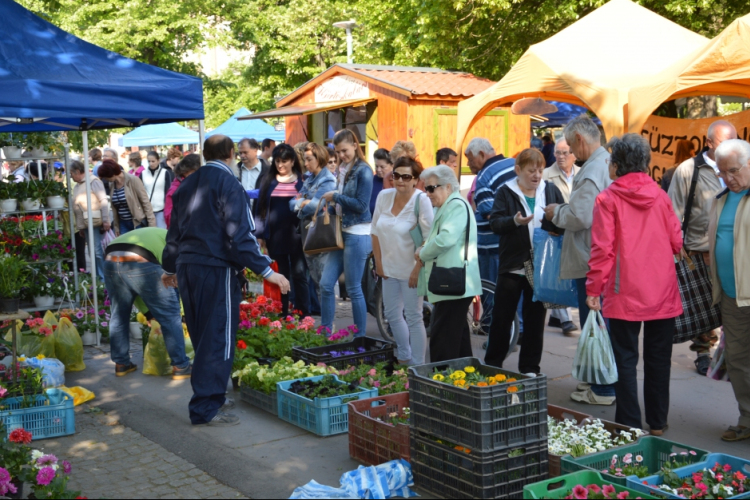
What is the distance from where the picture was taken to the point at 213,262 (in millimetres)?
5367

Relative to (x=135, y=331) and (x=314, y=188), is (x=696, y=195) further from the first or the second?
(x=135, y=331)

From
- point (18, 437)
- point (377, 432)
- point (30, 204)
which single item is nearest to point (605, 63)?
point (377, 432)

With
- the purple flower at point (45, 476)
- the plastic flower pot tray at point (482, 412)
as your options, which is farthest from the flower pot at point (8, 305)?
the plastic flower pot tray at point (482, 412)

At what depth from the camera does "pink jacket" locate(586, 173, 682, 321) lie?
16.1ft

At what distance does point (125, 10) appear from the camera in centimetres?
2662

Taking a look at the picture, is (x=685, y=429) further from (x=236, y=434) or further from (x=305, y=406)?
(x=236, y=434)

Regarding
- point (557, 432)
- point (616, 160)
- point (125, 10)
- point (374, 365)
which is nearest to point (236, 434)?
point (374, 365)

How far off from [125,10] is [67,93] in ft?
73.3

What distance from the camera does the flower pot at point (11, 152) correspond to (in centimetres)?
865

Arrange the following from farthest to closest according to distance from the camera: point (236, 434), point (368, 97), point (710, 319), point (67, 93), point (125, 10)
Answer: point (125, 10) < point (368, 97) < point (67, 93) < point (710, 319) < point (236, 434)

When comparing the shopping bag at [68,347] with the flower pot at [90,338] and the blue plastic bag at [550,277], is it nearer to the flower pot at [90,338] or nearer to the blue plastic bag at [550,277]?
the flower pot at [90,338]

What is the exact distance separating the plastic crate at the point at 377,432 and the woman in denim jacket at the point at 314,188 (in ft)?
10.5

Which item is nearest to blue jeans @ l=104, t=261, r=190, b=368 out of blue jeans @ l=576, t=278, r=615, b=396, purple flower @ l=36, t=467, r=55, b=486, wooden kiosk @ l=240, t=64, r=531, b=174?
purple flower @ l=36, t=467, r=55, b=486

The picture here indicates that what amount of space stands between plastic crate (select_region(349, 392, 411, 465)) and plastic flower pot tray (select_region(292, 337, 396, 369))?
1.24 meters
